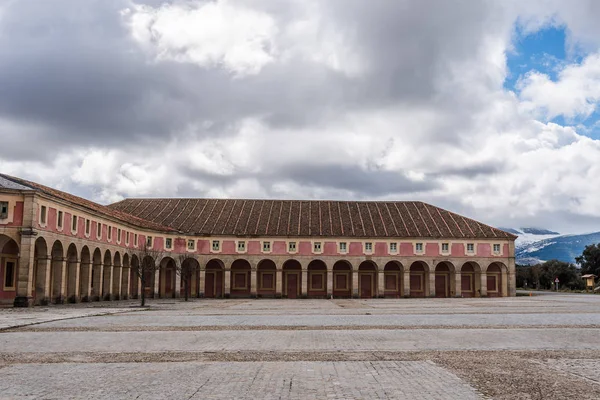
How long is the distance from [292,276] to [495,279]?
68.2 feet

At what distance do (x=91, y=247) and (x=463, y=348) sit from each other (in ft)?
114

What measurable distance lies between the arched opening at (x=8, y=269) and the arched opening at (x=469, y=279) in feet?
137

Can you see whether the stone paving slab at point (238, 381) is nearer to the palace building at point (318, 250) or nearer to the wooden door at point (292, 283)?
the palace building at point (318, 250)

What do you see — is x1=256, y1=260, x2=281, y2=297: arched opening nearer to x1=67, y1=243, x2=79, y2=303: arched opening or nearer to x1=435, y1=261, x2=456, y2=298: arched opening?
x1=435, y1=261, x2=456, y2=298: arched opening

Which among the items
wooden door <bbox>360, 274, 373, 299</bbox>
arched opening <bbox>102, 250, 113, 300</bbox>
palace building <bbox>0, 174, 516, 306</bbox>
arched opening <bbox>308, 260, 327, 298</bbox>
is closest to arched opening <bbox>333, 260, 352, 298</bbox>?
palace building <bbox>0, 174, 516, 306</bbox>

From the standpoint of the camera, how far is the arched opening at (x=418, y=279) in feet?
203

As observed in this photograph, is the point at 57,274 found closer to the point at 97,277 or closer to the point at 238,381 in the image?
the point at 97,277

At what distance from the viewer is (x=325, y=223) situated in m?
63.0

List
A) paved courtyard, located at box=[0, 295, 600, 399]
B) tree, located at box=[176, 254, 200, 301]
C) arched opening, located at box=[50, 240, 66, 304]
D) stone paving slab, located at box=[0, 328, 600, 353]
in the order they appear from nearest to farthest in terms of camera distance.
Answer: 1. paved courtyard, located at box=[0, 295, 600, 399]
2. stone paving slab, located at box=[0, 328, 600, 353]
3. arched opening, located at box=[50, 240, 66, 304]
4. tree, located at box=[176, 254, 200, 301]

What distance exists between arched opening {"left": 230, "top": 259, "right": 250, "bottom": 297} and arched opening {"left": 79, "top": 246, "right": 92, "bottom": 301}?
2122cm

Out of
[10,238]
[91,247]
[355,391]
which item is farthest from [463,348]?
[91,247]

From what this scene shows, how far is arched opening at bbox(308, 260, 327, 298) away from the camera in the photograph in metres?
62.8

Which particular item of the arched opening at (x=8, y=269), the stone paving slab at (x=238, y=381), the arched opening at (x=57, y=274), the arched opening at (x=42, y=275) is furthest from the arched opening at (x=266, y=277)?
the stone paving slab at (x=238, y=381)

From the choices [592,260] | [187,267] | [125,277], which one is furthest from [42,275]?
[592,260]
